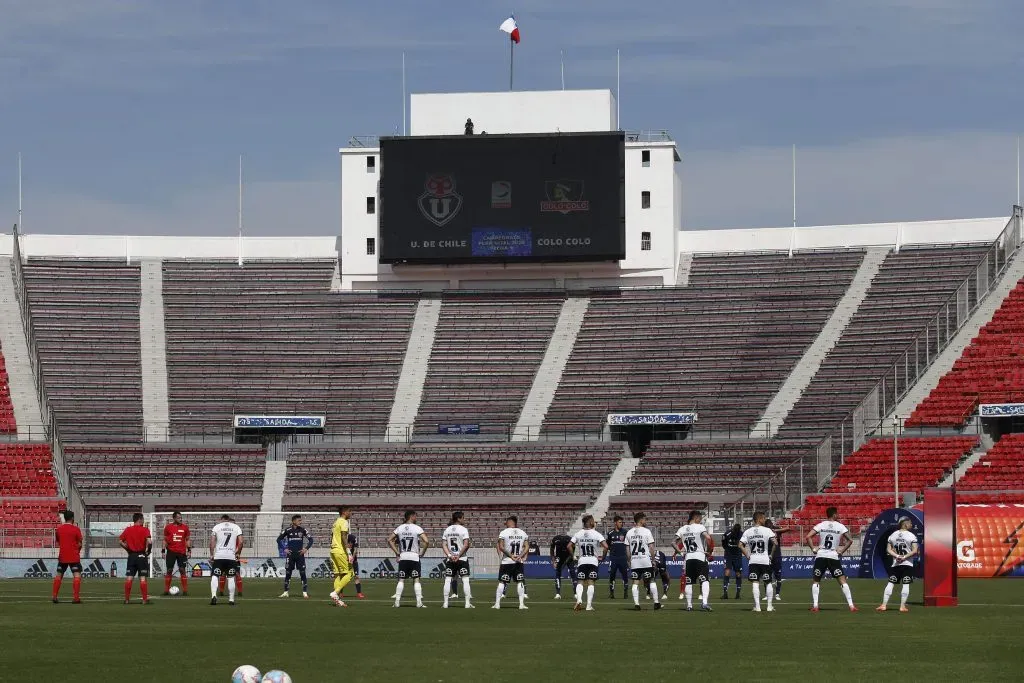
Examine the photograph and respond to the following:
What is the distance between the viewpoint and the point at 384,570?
53.5m

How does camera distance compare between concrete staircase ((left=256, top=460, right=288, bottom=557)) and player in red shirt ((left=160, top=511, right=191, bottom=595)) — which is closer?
player in red shirt ((left=160, top=511, right=191, bottom=595))

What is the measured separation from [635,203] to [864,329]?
41.5ft

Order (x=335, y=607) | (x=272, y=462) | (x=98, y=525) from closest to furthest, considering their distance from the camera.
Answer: (x=335, y=607)
(x=98, y=525)
(x=272, y=462)

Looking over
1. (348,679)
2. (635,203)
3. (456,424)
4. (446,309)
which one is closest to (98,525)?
(456,424)

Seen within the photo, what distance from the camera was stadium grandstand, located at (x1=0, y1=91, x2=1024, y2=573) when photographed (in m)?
62.4

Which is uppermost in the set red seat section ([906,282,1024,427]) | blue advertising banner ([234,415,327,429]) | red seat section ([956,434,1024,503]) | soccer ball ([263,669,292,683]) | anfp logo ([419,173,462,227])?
anfp logo ([419,173,462,227])

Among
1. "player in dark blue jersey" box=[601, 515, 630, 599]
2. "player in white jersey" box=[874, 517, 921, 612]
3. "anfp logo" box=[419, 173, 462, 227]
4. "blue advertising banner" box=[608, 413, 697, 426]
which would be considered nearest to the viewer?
"player in white jersey" box=[874, 517, 921, 612]

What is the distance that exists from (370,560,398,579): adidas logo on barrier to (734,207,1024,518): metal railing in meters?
13.3

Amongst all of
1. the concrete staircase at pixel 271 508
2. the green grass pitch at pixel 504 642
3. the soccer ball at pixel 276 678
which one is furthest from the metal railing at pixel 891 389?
the soccer ball at pixel 276 678

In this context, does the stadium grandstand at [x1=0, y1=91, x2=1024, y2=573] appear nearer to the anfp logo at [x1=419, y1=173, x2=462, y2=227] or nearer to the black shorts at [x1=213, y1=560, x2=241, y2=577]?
the anfp logo at [x1=419, y1=173, x2=462, y2=227]

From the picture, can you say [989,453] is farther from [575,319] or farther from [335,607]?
[335,607]

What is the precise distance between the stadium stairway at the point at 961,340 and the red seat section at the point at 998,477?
13.8 ft

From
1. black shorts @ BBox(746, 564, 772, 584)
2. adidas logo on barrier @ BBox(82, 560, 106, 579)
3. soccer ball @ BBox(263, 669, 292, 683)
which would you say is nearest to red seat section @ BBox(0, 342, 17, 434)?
adidas logo on barrier @ BBox(82, 560, 106, 579)

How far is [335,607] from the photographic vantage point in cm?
3322
